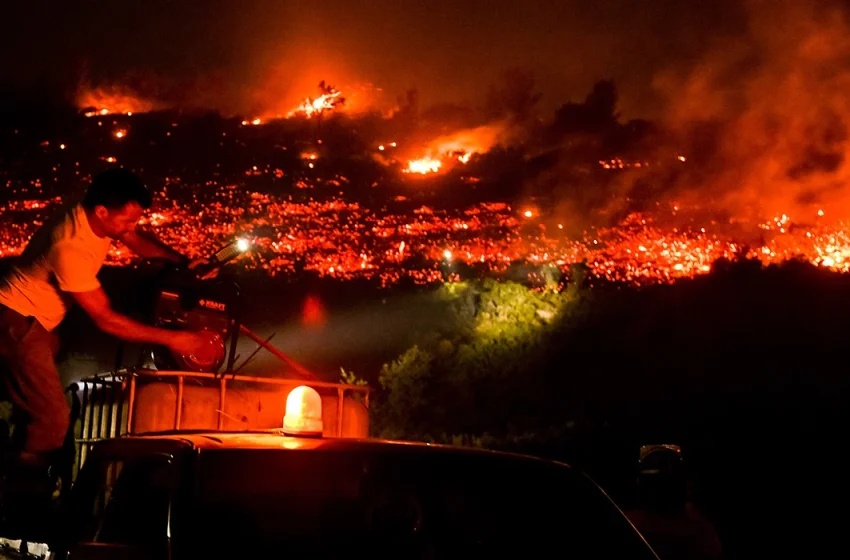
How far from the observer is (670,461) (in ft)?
18.5

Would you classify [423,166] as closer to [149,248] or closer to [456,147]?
[456,147]

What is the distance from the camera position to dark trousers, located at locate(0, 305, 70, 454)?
215 inches

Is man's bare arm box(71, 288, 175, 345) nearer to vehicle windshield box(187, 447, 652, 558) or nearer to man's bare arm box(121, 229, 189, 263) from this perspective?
man's bare arm box(121, 229, 189, 263)

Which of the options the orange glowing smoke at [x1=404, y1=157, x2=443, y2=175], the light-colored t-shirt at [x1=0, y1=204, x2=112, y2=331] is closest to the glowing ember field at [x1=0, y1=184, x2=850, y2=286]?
the orange glowing smoke at [x1=404, y1=157, x2=443, y2=175]

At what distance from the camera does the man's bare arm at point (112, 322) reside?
557 centimetres

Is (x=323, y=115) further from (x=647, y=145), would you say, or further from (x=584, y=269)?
(x=584, y=269)

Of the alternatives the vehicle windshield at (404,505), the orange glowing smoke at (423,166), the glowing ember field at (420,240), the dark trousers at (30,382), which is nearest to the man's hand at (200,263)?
the dark trousers at (30,382)

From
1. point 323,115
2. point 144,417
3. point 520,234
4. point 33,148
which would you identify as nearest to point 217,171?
point 323,115

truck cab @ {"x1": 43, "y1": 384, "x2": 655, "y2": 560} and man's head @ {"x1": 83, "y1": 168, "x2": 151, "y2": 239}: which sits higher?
man's head @ {"x1": 83, "y1": 168, "x2": 151, "y2": 239}

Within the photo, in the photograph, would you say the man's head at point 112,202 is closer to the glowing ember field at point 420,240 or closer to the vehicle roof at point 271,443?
the vehicle roof at point 271,443

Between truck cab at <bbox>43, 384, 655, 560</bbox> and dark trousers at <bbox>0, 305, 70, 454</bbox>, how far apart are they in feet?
4.59

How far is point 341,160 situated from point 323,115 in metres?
1.66

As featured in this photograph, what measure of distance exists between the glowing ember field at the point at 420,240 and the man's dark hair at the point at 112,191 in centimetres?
1144

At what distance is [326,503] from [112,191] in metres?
2.63
